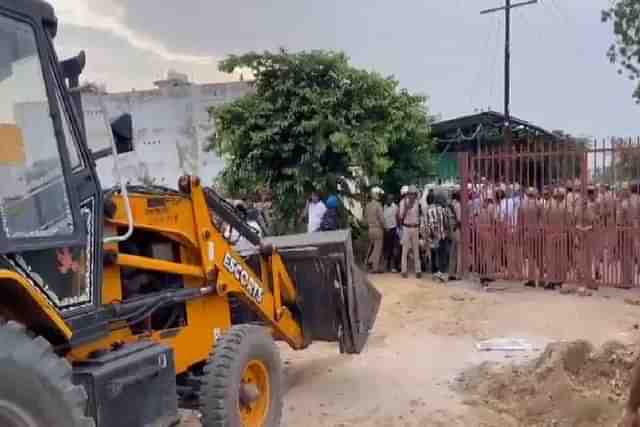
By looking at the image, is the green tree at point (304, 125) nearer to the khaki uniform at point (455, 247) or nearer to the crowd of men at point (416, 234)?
the crowd of men at point (416, 234)

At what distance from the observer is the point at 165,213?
5133mm

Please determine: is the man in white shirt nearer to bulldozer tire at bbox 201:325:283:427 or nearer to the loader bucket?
the loader bucket

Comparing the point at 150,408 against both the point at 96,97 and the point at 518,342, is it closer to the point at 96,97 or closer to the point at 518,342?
the point at 96,97

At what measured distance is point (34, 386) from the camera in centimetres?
331

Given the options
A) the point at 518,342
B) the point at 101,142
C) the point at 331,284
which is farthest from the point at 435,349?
the point at 101,142

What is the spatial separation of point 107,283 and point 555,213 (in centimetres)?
817

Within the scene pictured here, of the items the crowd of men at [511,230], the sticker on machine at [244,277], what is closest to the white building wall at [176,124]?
the crowd of men at [511,230]

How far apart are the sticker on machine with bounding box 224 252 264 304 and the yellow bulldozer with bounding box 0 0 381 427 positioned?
13 mm

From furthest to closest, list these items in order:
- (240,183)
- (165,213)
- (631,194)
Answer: (240,183), (631,194), (165,213)

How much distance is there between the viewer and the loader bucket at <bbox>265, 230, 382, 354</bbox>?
6.54m

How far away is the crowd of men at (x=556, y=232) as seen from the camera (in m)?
10.6

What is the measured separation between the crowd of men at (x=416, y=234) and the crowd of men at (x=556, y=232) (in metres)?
0.94

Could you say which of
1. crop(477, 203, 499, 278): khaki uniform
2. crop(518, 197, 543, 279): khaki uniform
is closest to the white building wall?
crop(477, 203, 499, 278): khaki uniform

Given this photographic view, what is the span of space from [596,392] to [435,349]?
8.02ft
